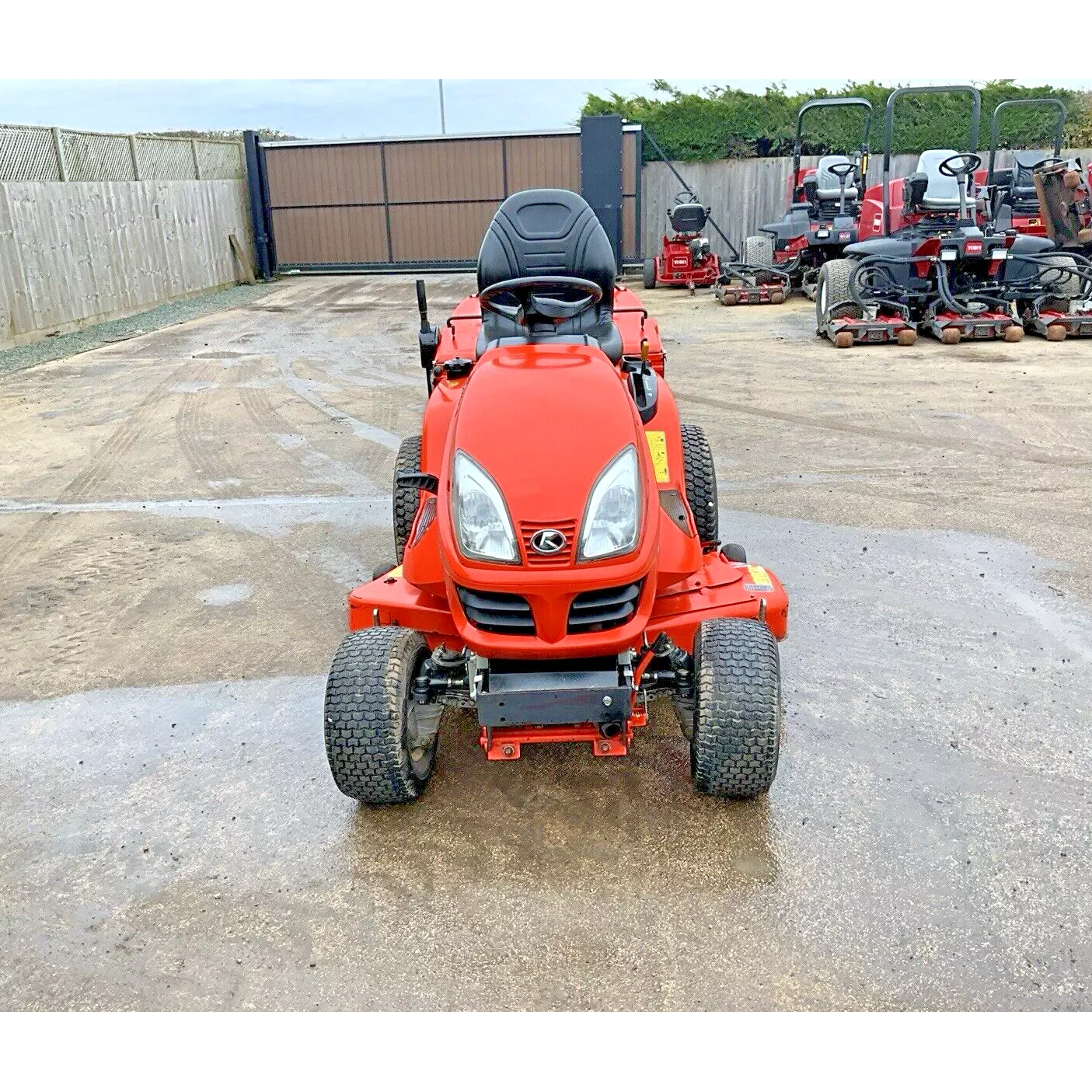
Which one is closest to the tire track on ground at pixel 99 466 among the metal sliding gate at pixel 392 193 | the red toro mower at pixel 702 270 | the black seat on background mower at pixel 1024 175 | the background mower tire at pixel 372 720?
the background mower tire at pixel 372 720

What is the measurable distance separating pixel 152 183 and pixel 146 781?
15.2 metres

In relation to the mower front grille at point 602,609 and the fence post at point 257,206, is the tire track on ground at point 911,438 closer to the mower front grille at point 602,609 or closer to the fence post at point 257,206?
the mower front grille at point 602,609

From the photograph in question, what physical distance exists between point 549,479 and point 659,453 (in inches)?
38.7

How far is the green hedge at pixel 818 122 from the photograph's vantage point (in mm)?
19188

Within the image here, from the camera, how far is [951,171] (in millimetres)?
10086

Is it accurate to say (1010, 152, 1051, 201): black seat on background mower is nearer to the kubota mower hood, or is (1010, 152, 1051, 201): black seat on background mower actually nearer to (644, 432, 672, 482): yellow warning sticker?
(644, 432, 672, 482): yellow warning sticker

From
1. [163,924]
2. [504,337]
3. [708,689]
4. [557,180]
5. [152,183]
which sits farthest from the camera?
[557,180]

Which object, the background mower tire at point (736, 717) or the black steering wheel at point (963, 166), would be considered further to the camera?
the black steering wheel at point (963, 166)

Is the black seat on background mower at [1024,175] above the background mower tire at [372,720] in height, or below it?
above

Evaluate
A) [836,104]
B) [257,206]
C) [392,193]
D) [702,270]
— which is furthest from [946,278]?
[257,206]

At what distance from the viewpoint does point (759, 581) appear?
350cm

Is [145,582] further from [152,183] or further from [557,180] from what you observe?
[557,180]

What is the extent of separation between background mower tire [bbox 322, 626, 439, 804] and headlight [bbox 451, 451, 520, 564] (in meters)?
0.43
